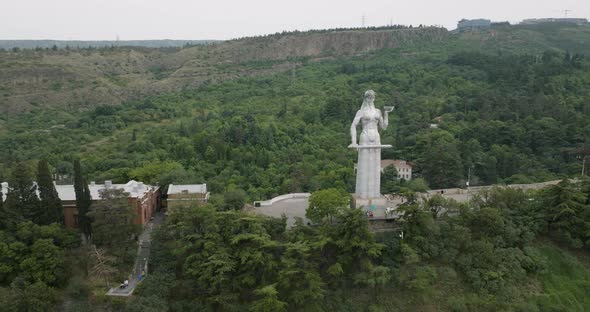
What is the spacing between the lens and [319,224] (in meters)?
22.1

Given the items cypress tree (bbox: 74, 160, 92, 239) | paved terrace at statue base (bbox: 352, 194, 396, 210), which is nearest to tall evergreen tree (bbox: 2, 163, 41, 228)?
cypress tree (bbox: 74, 160, 92, 239)

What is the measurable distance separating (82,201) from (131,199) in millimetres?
2050

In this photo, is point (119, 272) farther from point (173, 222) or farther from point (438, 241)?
point (438, 241)

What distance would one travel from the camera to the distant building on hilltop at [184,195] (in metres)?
22.7

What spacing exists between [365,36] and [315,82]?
111 feet

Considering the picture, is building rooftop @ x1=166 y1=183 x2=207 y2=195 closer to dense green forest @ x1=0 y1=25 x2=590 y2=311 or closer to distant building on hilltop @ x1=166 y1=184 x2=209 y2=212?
distant building on hilltop @ x1=166 y1=184 x2=209 y2=212

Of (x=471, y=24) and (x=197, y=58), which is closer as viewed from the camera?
(x=197, y=58)

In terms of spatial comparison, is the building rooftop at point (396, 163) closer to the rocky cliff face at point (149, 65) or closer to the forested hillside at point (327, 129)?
the forested hillside at point (327, 129)

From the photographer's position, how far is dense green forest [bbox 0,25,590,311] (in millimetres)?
19266

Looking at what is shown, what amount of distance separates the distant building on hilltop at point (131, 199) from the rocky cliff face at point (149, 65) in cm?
4786

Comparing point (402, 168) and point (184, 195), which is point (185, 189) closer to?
point (184, 195)

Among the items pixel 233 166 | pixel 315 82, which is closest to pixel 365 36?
pixel 315 82

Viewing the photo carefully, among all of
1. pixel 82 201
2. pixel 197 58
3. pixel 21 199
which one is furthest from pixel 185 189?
pixel 197 58

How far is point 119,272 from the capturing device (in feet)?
66.4
